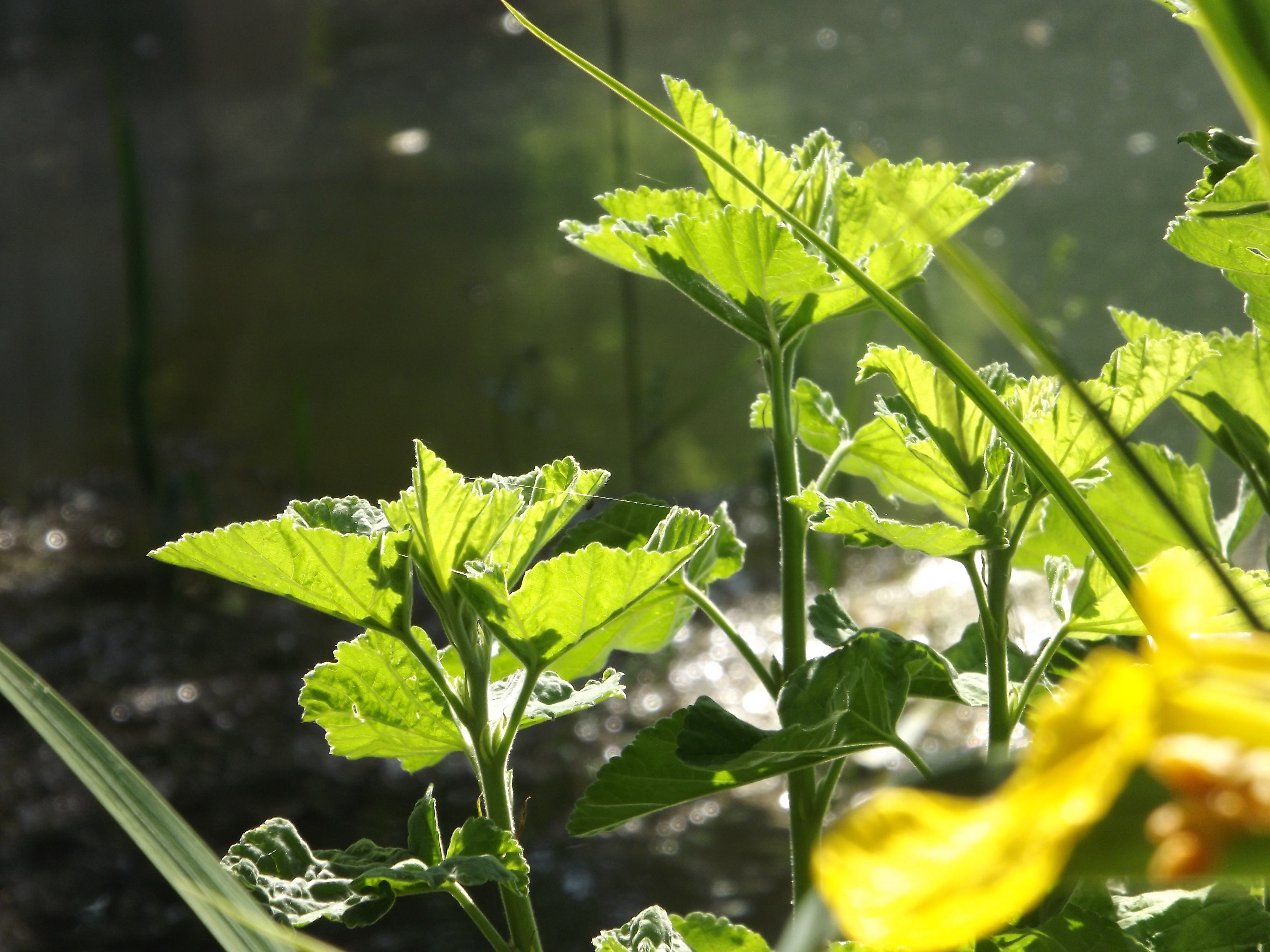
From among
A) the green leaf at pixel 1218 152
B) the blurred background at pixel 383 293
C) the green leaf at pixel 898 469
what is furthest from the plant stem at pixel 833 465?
the blurred background at pixel 383 293

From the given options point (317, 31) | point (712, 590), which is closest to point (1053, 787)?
point (712, 590)

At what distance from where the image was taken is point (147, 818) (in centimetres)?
19

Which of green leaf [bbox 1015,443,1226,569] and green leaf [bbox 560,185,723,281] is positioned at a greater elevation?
green leaf [bbox 560,185,723,281]

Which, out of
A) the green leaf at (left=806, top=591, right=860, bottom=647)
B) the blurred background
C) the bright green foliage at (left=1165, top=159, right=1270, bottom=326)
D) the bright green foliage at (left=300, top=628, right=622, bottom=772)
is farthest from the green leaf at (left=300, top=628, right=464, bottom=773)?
the blurred background

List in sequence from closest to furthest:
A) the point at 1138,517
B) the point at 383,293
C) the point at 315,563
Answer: the point at 315,563, the point at 1138,517, the point at 383,293

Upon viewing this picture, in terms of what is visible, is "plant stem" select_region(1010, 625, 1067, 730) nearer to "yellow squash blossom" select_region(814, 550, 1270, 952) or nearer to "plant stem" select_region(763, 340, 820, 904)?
"plant stem" select_region(763, 340, 820, 904)

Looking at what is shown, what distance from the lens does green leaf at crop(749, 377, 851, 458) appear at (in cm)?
33

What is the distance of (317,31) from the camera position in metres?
2.72

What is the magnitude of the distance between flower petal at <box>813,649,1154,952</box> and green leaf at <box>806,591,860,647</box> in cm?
20

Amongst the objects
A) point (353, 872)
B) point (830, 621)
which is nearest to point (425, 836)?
point (353, 872)

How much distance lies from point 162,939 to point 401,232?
1.84m

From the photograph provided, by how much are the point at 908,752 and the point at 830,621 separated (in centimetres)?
6

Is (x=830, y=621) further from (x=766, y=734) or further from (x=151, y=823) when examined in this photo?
(x=151, y=823)

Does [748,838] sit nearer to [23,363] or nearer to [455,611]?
[455,611]
